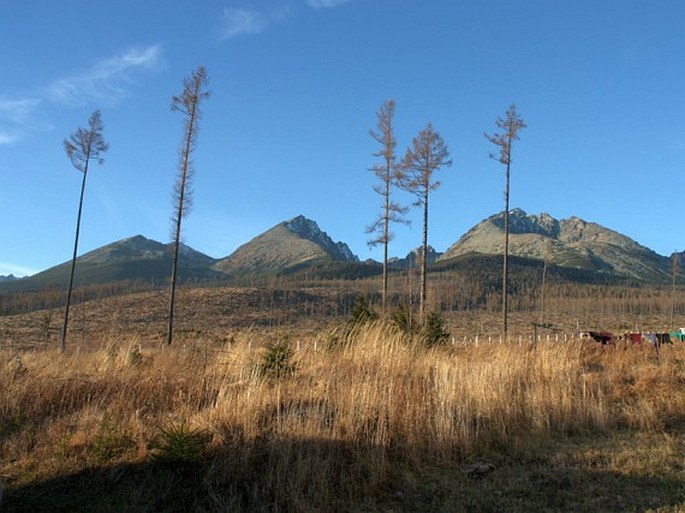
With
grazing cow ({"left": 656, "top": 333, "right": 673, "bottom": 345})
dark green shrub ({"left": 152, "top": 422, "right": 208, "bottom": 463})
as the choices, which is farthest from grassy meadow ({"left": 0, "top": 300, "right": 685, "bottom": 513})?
grazing cow ({"left": 656, "top": 333, "right": 673, "bottom": 345})

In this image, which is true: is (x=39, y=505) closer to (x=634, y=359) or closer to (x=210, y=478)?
(x=210, y=478)

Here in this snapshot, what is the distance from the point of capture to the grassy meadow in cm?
420

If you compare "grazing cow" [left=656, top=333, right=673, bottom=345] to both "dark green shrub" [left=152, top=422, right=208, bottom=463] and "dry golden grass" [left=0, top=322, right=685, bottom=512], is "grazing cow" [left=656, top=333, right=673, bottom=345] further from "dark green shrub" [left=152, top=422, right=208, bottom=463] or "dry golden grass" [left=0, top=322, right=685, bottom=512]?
"dark green shrub" [left=152, top=422, right=208, bottom=463]

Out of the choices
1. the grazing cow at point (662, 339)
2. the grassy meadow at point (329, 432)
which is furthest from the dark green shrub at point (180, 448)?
the grazing cow at point (662, 339)

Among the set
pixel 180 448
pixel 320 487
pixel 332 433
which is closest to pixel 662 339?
pixel 332 433

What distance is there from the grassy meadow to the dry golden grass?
2 centimetres

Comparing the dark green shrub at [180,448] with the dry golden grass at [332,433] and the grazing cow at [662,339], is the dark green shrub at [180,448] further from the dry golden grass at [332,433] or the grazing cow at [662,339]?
the grazing cow at [662,339]

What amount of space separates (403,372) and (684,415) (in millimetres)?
3612

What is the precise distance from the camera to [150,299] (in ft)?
296

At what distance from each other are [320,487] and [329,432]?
724 millimetres

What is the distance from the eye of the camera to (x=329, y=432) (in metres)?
4.93

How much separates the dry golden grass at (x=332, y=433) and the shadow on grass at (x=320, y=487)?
16 mm

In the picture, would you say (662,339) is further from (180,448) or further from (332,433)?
(180,448)

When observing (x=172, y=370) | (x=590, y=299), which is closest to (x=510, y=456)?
(x=172, y=370)
